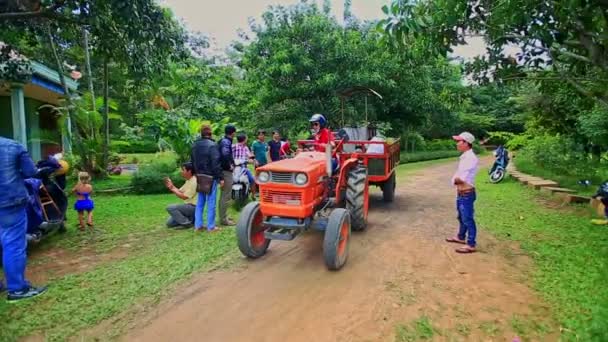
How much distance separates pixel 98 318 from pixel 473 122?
2690 cm

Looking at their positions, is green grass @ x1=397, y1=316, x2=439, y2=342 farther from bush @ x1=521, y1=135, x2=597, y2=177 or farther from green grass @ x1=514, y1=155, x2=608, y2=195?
bush @ x1=521, y1=135, x2=597, y2=177

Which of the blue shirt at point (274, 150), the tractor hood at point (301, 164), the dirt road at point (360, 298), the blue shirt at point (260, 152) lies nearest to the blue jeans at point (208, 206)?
the dirt road at point (360, 298)

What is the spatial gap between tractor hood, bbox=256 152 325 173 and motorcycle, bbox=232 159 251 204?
224cm

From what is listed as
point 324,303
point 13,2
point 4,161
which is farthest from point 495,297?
point 13,2

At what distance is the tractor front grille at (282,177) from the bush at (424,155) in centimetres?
1661

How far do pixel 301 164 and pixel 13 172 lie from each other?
10.1 ft

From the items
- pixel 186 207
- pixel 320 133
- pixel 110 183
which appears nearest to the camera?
pixel 320 133

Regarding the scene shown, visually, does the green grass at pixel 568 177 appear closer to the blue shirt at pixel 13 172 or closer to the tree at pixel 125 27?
the tree at pixel 125 27

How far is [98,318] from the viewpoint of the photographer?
3.76 metres

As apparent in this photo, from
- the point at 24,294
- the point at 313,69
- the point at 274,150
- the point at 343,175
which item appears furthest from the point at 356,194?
the point at 313,69

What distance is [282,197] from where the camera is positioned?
4.94 meters

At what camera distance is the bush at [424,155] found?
21656 millimetres

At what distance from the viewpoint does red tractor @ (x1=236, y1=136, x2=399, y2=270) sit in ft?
15.8

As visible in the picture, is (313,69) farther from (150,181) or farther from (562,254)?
(562,254)
